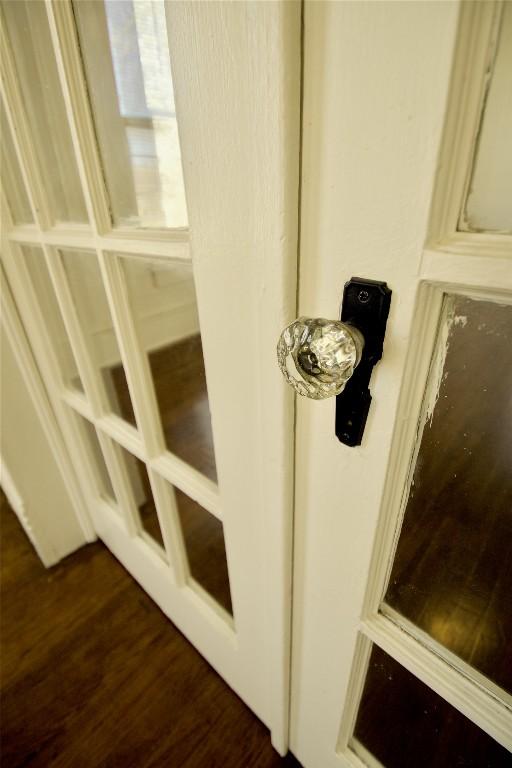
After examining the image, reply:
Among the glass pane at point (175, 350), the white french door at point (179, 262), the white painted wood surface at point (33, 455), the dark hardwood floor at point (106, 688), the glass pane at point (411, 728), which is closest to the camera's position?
the white french door at point (179, 262)

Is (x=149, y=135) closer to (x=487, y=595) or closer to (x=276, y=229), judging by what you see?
(x=276, y=229)

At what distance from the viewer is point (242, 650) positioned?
0.78 metres

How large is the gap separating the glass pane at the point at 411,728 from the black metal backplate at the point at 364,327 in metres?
0.39

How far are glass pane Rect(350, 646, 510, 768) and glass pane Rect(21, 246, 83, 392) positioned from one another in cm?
96

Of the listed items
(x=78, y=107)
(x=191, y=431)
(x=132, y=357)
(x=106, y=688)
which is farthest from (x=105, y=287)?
(x=106, y=688)

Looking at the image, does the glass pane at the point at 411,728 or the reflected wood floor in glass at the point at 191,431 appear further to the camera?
the reflected wood floor in glass at the point at 191,431

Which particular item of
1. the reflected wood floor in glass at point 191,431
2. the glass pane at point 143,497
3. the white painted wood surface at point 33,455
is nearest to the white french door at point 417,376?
the reflected wood floor in glass at point 191,431

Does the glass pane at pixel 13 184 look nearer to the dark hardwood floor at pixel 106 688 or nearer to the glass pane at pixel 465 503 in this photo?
the glass pane at pixel 465 503

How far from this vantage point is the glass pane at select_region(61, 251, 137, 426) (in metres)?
0.79

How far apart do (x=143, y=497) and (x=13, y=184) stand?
0.94 meters

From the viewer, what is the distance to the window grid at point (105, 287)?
52 centimetres

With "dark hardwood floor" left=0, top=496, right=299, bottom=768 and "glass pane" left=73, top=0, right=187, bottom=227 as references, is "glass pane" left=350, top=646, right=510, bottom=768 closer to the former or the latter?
"dark hardwood floor" left=0, top=496, right=299, bottom=768

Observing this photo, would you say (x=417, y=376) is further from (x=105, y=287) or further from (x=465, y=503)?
(x=105, y=287)

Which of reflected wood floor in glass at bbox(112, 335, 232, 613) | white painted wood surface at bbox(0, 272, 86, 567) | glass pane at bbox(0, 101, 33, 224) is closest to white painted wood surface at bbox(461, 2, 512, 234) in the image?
reflected wood floor in glass at bbox(112, 335, 232, 613)
